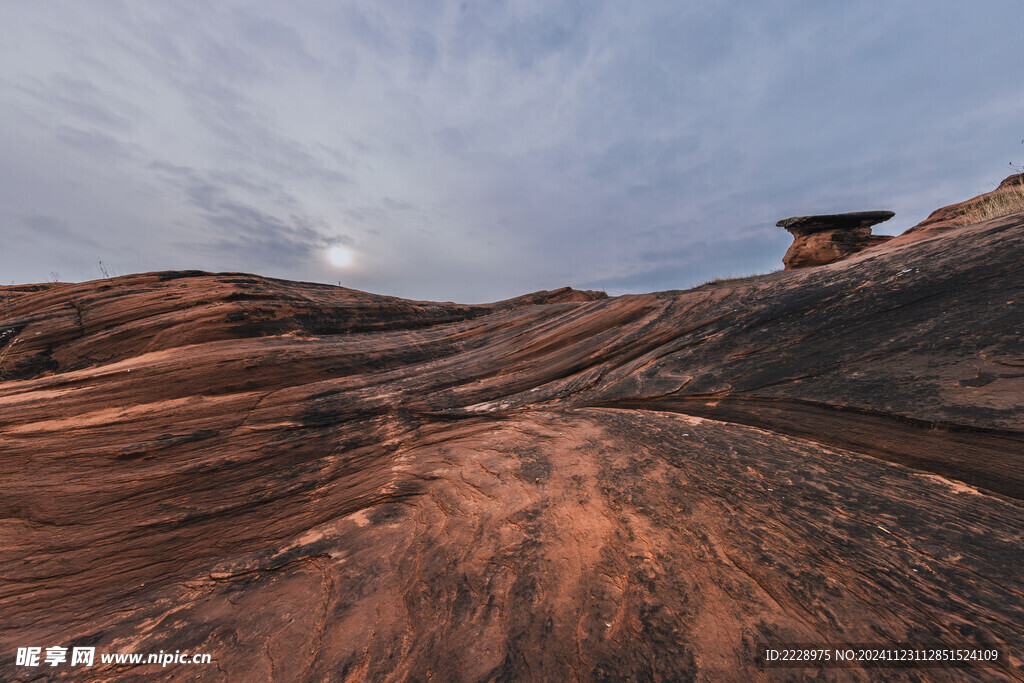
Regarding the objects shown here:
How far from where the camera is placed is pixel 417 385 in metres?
7.59

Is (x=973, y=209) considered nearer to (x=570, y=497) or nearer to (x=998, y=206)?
(x=998, y=206)

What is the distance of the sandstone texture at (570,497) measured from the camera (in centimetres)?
226

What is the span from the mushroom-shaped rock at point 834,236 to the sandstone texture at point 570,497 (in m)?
21.6

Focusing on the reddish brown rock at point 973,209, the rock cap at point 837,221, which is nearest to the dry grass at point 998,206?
the reddish brown rock at point 973,209

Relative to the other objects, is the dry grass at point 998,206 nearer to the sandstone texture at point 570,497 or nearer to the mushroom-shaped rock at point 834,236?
the mushroom-shaped rock at point 834,236

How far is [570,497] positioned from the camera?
345 cm

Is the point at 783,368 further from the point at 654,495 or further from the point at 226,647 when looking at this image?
the point at 226,647

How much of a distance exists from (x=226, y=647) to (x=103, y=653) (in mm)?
1003

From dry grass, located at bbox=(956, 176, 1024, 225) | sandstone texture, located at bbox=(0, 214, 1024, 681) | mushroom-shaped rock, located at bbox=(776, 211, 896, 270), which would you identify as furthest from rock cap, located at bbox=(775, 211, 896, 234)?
sandstone texture, located at bbox=(0, 214, 1024, 681)

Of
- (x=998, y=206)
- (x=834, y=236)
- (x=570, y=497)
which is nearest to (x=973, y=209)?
(x=998, y=206)

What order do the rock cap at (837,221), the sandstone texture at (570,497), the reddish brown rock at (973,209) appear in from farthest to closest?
the rock cap at (837,221)
the reddish brown rock at (973,209)
the sandstone texture at (570,497)

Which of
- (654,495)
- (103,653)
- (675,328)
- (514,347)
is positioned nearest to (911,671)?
(654,495)

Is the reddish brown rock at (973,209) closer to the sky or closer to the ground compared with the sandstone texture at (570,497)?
closer to the sky

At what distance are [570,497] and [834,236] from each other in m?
29.5
